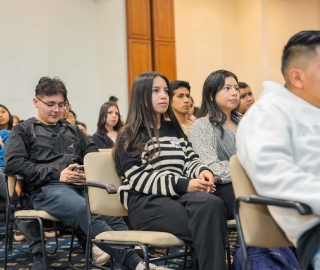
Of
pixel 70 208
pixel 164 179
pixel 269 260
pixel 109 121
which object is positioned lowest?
pixel 269 260

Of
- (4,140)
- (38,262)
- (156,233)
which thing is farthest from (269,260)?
(4,140)

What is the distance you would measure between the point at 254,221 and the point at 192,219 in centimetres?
48

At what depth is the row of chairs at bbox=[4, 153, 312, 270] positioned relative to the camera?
175 centimetres

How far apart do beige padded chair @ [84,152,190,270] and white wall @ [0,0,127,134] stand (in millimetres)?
5383

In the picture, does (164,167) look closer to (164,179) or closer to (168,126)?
(164,179)

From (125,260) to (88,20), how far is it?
6.53 m

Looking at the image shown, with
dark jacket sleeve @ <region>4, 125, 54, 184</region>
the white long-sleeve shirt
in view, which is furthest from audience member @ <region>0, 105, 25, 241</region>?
the white long-sleeve shirt

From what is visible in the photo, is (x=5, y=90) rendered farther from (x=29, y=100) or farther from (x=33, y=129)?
(x=33, y=129)

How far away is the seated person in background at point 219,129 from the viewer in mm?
2742

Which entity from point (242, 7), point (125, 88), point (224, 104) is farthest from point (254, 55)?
point (224, 104)

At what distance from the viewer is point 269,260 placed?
7.61 feet

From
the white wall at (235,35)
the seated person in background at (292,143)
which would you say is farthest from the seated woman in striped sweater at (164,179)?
the white wall at (235,35)

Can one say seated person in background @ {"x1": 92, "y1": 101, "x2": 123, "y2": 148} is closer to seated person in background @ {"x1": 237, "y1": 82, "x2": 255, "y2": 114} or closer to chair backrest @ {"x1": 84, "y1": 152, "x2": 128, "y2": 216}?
seated person in background @ {"x1": 237, "y1": 82, "x2": 255, "y2": 114}

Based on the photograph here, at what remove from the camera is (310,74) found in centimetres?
180
